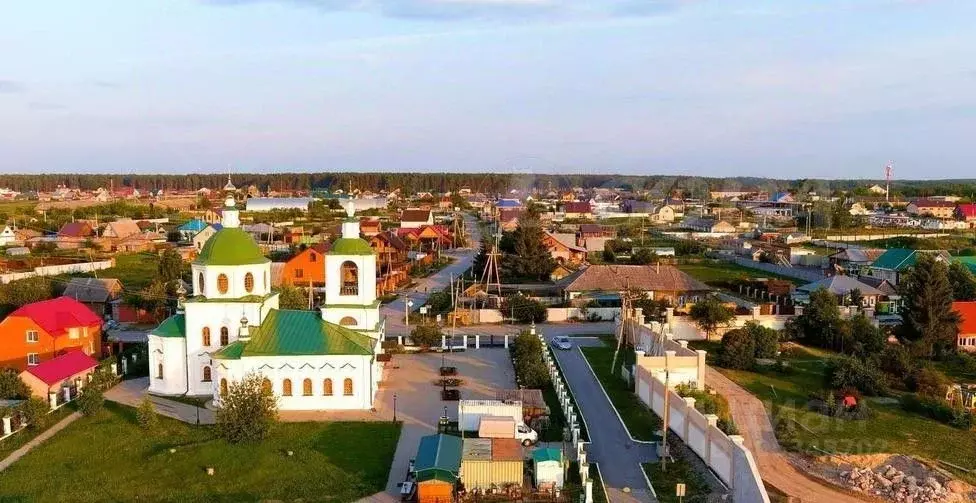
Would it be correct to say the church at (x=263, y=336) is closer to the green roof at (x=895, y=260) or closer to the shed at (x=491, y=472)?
the shed at (x=491, y=472)

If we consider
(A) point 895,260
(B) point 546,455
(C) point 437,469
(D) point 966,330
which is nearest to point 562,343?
(B) point 546,455

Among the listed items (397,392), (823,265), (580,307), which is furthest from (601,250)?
(397,392)

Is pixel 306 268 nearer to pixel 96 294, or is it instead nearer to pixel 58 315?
pixel 96 294

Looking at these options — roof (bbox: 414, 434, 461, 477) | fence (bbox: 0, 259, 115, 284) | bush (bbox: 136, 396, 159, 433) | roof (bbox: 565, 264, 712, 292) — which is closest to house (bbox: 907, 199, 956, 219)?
roof (bbox: 565, 264, 712, 292)

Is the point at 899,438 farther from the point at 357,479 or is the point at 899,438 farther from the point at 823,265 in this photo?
the point at 823,265

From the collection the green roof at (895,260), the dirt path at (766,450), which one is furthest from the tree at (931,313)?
the green roof at (895,260)
